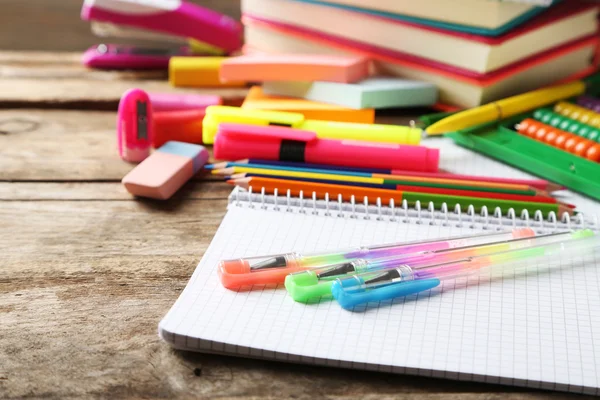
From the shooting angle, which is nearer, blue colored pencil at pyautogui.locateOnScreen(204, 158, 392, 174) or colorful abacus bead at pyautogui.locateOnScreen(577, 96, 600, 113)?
blue colored pencil at pyautogui.locateOnScreen(204, 158, 392, 174)

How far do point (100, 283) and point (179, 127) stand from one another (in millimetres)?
304

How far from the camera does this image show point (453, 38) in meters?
0.89

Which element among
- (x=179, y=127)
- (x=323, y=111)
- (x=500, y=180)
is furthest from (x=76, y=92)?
(x=500, y=180)

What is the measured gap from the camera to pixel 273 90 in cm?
93

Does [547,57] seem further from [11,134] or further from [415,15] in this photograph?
[11,134]

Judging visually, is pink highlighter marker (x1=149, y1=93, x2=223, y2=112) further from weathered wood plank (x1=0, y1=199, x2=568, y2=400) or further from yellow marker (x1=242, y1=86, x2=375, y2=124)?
weathered wood plank (x1=0, y1=199, x2=568, y2=400)

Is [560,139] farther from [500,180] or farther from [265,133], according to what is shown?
[265,133]

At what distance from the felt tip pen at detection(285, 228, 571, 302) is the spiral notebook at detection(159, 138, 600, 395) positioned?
0.04ft

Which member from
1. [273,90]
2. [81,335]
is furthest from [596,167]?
[81,335]

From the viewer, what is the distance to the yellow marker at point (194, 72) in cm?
103

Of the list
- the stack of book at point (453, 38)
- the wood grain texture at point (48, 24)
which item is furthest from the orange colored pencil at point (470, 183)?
the wood grain texture at point (48, 24)

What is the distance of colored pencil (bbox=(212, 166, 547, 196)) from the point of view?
69cm

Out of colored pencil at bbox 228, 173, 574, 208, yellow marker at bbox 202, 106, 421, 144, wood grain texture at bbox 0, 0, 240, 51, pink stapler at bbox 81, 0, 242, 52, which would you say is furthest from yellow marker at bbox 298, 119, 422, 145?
wood grain texture at bbox 0, 0, 240, 51

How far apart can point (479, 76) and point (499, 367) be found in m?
0.50
